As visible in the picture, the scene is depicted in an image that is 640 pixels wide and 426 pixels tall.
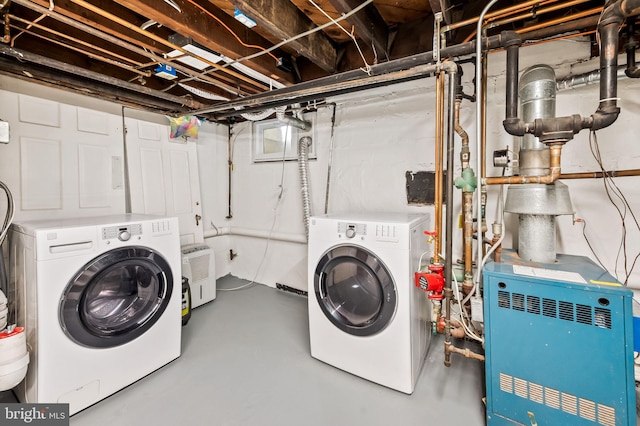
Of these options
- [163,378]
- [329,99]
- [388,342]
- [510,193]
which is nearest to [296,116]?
[329,99]

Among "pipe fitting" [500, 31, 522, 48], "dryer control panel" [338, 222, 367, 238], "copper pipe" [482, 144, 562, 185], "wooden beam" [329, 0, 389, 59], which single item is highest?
"wooden beam" [329, 0, 389, 59]

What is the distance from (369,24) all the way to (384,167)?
109 cm

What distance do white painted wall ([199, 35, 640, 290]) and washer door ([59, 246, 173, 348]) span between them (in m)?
1.52

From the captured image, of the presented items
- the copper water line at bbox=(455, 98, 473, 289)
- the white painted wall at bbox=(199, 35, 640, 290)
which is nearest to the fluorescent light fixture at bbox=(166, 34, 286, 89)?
the white painted wall at bbox=(199, 35, 640, 290)

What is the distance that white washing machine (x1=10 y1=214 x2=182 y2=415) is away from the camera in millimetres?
1388

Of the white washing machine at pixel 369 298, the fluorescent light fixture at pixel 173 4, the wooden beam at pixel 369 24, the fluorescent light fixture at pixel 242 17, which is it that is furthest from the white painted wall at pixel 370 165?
the fluorescent light fixture at pixel 173 4

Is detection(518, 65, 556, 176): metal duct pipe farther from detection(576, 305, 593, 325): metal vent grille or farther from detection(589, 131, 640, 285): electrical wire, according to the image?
detection(576, 305, 593, 325): metal vent grille

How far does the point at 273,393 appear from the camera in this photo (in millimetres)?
1627

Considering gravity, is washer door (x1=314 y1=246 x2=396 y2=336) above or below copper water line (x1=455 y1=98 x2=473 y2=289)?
below

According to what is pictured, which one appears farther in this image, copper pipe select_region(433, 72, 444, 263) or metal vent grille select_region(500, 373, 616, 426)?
copper pipe select_region(433, 72, 444, 263)

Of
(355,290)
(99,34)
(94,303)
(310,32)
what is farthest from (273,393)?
(99,34)

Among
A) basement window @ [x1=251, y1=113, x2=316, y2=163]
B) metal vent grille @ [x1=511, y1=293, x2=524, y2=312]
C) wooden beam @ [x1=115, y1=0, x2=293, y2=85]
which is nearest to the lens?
metal vent grille @ [x1=511, y1=293, x2=524, y2=312]

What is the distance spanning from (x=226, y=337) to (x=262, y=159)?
77.2 inches

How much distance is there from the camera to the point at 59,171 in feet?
7.14
